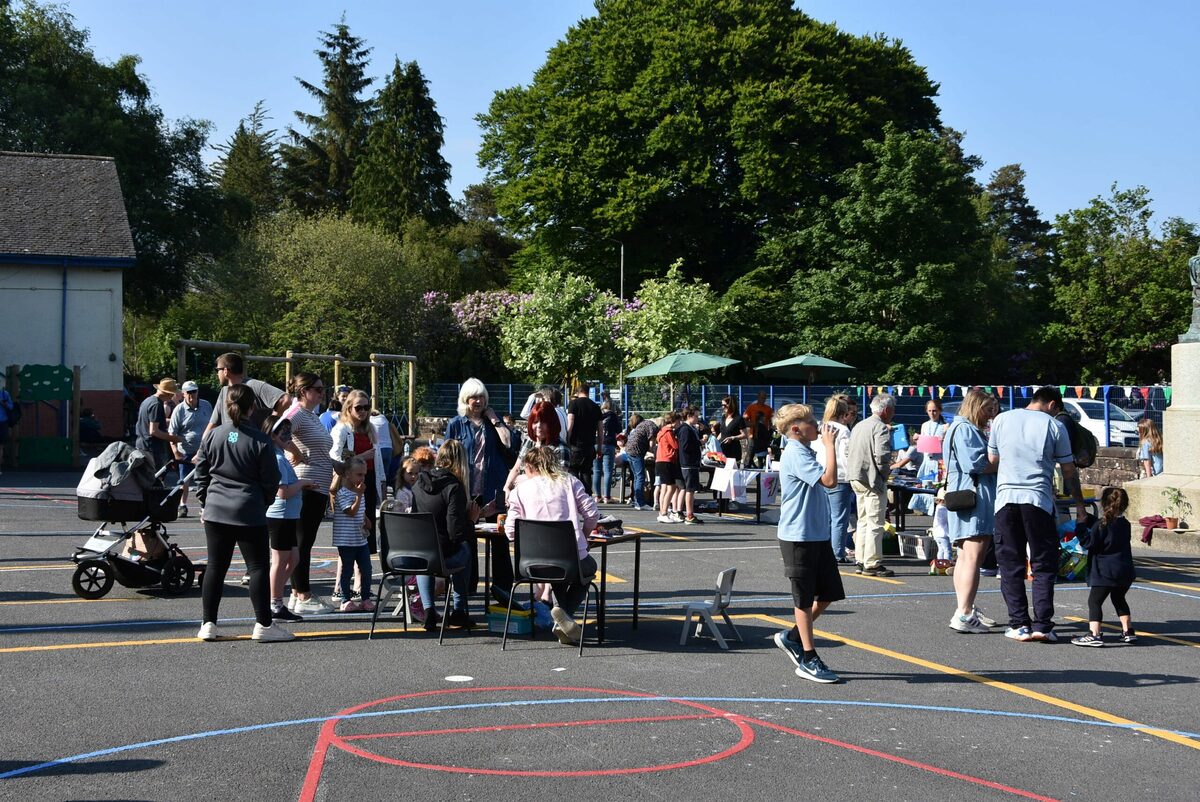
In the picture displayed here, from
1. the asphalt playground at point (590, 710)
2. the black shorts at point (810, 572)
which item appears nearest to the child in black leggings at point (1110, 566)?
the asphalt playground at point (590, 710)

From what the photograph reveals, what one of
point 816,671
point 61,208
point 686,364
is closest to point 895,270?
point 686,364

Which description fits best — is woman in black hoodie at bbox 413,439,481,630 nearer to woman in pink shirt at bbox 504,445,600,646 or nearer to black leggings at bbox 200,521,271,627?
woman in pink shirt at bbox 504,445,600,646

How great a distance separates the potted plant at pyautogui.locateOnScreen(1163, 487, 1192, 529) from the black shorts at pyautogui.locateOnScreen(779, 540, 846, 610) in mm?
10414

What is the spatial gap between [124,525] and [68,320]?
998 inches

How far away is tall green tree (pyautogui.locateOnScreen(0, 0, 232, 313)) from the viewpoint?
141ft

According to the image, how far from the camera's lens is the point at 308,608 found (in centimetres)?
1023

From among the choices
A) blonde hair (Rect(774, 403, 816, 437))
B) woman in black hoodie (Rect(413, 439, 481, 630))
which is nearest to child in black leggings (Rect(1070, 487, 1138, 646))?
blonde hair (Rect(774, 403, 816, 437))

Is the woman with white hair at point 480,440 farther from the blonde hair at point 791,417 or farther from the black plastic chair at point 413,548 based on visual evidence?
the blonde hair at point 791,417

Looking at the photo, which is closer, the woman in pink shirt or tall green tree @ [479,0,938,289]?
the woman in pink shirt

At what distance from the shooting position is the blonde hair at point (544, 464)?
360 inches

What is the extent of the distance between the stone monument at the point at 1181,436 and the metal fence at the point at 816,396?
22.3 ft

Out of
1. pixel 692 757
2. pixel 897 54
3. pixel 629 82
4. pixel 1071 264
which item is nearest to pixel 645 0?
pixel 629 82

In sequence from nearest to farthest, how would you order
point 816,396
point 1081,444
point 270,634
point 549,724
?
1. point 549,724
2. point 270,634
3. point 1081,444
4. point 816,396

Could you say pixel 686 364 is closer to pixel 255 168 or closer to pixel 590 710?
pixel 590 710
